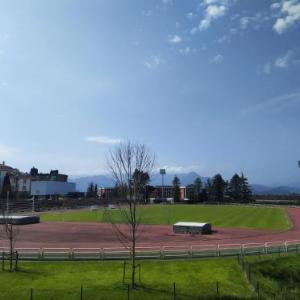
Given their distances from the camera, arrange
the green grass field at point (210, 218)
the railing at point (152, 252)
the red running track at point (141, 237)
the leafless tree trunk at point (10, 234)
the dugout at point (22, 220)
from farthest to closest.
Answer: the dugout at point (22, 220), the green grass field at point (210, 218), the red running track at point (141, 237), the railing at point (152, 252), the leafless tree trunk at point (10, 234)

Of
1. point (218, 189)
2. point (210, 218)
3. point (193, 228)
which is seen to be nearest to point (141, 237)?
point (193, 228)

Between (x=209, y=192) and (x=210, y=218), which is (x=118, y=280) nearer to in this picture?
(x=210, y=218)

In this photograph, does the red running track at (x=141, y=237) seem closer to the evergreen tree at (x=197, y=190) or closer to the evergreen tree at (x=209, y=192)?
the evergreen tree at (x=209, y=192)

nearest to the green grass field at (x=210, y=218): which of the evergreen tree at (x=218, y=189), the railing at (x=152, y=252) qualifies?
the railing at (x=152, y=252)

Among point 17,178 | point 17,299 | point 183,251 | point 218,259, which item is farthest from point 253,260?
point 17,178

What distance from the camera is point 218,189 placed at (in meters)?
178

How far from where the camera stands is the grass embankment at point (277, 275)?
1138 inches

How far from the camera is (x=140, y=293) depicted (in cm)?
2638

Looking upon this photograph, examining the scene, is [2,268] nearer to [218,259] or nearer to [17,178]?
[218,259]

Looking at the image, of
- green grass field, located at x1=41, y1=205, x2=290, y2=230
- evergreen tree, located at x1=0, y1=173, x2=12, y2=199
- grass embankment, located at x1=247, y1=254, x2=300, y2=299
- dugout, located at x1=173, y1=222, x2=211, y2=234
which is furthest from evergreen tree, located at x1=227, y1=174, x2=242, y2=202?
grass embankment, located at x1=247, y1=254, x2=300, y2=299

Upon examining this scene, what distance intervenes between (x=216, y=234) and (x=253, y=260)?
65.2 ft

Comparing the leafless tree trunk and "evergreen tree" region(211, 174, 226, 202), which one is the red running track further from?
"evergreen tree" region(211, 174, 226, 202)

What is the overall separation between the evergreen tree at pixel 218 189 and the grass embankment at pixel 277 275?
14193cm

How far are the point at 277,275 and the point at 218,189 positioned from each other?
14678cm
